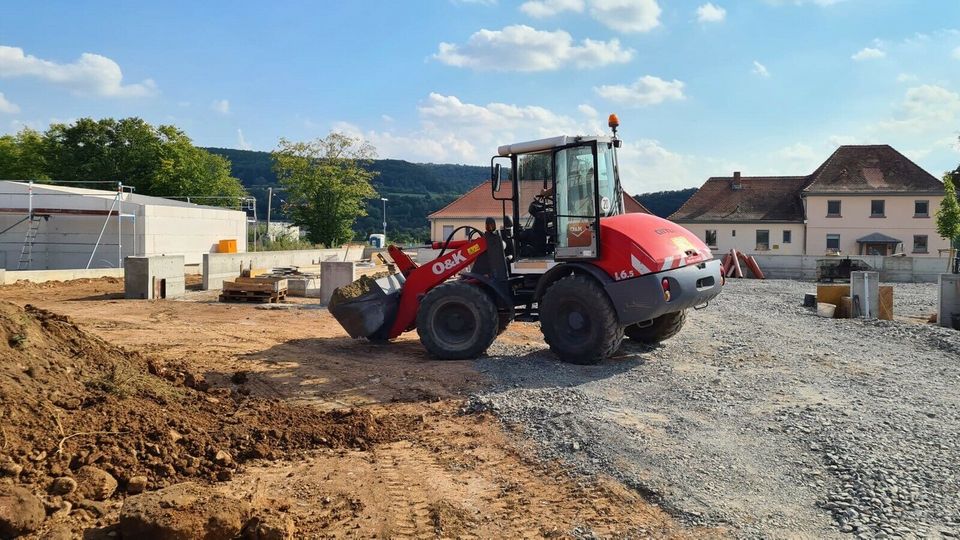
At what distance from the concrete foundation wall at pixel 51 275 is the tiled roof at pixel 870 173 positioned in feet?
134

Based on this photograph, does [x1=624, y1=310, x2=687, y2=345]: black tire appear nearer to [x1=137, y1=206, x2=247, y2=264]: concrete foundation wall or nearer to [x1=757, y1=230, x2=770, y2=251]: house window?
[x1=137, y1=206, x2=247, y2=264]: concrete foundation wall

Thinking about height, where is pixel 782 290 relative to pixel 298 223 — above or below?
below

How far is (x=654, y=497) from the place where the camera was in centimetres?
487

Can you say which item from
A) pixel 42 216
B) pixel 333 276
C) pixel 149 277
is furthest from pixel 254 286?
pixel 42 216

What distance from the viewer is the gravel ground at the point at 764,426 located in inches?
185

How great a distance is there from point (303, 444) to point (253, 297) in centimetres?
1230

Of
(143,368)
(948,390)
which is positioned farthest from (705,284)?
(143,368)

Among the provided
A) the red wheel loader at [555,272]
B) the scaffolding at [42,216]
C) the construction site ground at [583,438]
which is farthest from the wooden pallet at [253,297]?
the scaffolding at [42,216]

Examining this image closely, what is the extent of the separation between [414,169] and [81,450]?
13804cm

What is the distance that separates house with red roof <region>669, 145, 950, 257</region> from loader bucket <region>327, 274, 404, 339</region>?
41.8 metres

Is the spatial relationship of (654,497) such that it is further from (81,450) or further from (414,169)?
(414,169)

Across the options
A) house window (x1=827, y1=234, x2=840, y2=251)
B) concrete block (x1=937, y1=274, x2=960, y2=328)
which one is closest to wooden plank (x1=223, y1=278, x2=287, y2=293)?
concrete block (x1=937, y1=274, x2=960, y2=328)

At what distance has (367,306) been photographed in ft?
33.7

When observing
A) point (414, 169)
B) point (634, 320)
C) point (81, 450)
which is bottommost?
point (81, 450)
